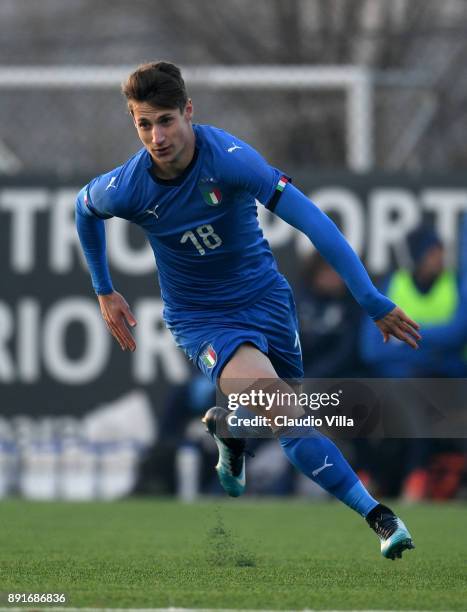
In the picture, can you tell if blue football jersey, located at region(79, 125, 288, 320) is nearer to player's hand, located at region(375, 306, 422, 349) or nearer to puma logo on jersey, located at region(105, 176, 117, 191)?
puma logo on jersey, located at region(105, 176, 117, 191)

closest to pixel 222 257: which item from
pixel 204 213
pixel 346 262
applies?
pixel 204 213

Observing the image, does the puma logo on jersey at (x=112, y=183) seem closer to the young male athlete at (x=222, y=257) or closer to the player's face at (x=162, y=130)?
the young male athlete at (x=222, y=257)

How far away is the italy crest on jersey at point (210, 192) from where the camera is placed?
6.54 metres

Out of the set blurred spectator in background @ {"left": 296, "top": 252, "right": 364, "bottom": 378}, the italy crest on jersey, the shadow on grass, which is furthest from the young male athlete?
blurred spectator in background @ {"left": 296, "top": 252, "right": 364, "bottom": 378}

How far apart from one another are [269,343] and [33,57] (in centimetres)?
1213

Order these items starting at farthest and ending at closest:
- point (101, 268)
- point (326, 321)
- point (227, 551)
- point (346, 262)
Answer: point (326, 321) < point (227, 551) < point (101, 268) < point (346, 262)

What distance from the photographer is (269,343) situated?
6957 millimetres

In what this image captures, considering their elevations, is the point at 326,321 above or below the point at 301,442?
above

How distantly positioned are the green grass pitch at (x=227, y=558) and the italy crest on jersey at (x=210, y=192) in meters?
1.62

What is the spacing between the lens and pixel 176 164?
21.4ft

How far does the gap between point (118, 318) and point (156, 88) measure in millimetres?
1184

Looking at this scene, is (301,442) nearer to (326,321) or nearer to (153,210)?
(153,210)

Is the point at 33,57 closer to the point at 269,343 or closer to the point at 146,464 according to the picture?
the point at 146,464

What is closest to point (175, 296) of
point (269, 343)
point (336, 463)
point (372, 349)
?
point (269, 343)
